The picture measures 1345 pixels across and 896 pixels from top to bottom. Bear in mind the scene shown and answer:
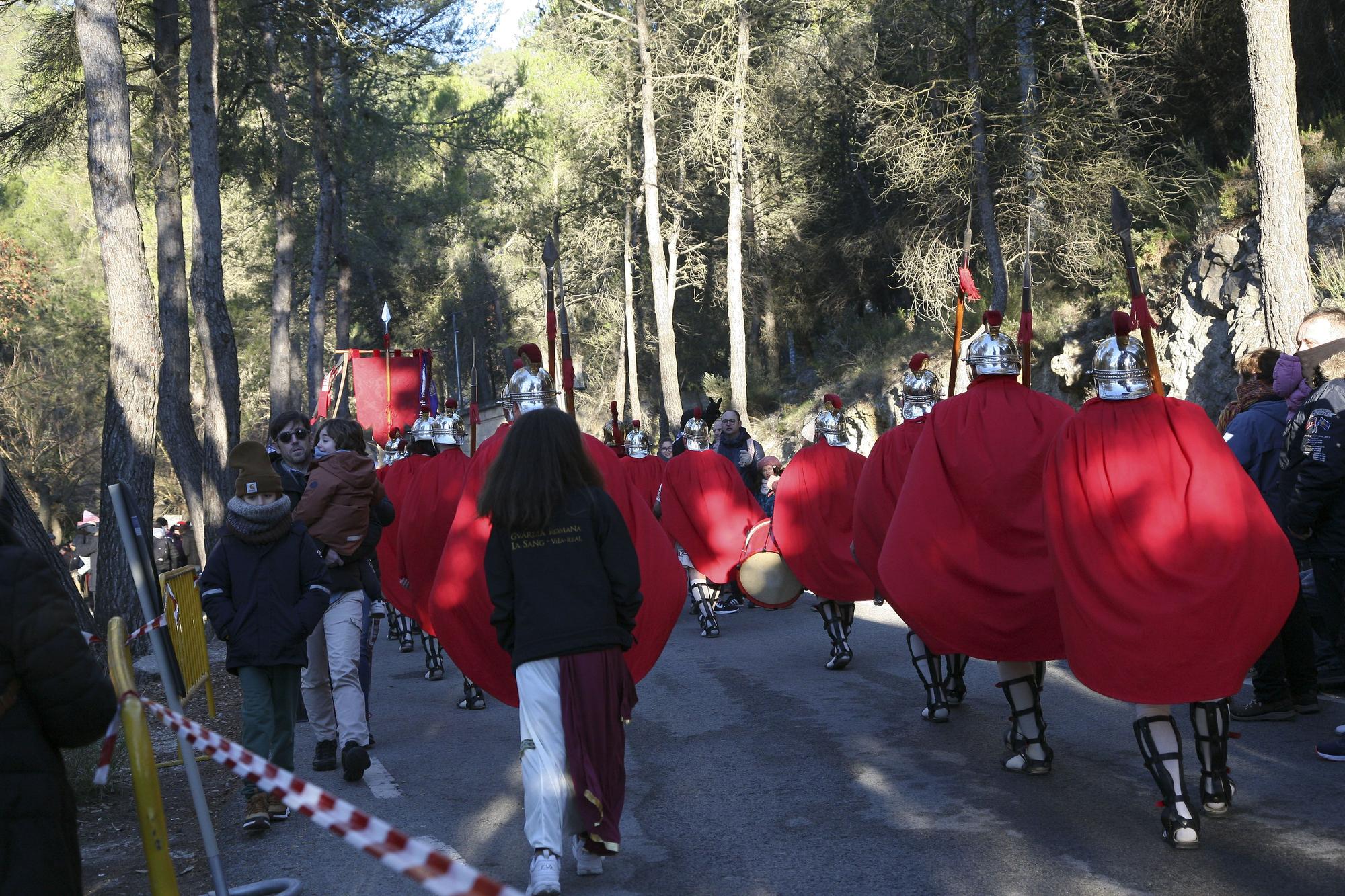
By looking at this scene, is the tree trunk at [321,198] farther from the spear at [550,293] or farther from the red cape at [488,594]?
the red cape at [488,594]

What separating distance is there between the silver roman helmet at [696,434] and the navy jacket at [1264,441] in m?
6.43

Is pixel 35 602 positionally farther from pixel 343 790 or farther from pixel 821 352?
pixel 821 352

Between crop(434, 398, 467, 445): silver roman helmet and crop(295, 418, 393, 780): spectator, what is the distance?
88.0 inches

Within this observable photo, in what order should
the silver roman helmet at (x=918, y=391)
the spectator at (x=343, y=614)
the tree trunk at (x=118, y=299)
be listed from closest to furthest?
1. the spectator at (x=343, y=614)
2. the silver roman helmet at (x=918, y=391)
3. the tree trunk at (x=118, y=299)

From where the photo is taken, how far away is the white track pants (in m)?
4.73

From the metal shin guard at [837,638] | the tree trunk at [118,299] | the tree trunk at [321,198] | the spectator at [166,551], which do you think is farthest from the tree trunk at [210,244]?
the metal shin guard at [837,638]

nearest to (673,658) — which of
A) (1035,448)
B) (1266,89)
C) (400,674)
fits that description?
(400,674)

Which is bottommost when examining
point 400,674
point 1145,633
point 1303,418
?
point 400,674

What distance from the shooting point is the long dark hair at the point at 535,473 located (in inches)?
187

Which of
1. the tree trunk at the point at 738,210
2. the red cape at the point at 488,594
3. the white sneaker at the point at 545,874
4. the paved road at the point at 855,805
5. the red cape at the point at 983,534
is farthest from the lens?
the tree trunk at the point at 738,210

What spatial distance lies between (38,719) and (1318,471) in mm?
5422

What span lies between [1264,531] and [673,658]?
6.41 meters

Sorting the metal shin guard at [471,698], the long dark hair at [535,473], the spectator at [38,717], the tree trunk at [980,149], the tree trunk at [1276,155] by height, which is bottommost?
the metal shin guard at [471,698]

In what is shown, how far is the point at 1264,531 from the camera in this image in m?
5.00
